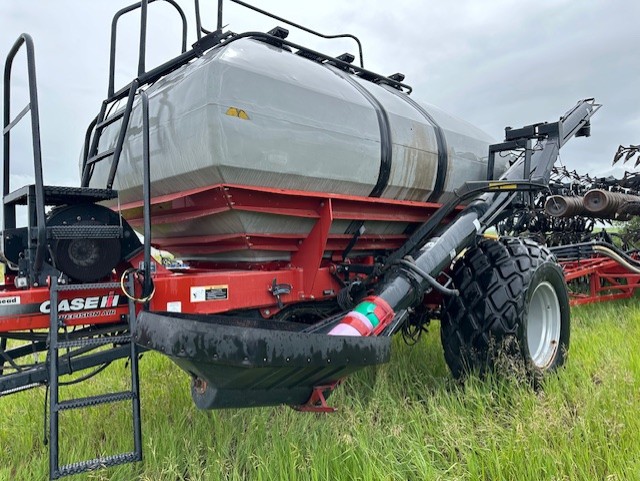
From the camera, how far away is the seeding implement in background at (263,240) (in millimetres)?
2316

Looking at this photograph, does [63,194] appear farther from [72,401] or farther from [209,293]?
[72,401]

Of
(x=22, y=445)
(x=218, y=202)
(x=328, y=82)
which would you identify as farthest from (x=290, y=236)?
(x=22, y=445)

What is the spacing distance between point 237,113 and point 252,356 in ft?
4.37

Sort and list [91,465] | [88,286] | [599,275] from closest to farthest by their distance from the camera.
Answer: [91,465]
[88,286]
[599,275]

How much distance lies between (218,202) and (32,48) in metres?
1.14

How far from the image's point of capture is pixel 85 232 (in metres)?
2.53

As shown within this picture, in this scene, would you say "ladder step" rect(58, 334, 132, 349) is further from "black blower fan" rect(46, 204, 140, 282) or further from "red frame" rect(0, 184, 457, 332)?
"black blower fan" rect(46, 204, 140, 282)

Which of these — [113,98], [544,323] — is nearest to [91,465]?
[113,98]

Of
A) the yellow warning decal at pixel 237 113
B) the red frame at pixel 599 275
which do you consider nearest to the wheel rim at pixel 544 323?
the red frame at pixel 599 275

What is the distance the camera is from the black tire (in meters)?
3.32

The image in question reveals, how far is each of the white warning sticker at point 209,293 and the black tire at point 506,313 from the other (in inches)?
64.8

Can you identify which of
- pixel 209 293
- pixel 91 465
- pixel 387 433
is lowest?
pixel 387 433

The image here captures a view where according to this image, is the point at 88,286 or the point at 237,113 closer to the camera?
the point at 88,286

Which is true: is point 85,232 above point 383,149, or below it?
below
